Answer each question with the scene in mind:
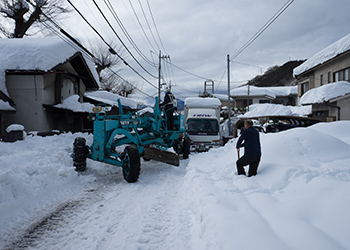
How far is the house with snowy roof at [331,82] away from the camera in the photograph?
18.2 metres

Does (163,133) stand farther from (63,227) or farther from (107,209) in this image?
(63,227)

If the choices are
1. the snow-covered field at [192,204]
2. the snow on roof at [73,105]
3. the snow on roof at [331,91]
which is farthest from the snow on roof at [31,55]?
the snow on roof at [331,91]

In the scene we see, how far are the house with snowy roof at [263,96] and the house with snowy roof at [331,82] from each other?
19.5 metres

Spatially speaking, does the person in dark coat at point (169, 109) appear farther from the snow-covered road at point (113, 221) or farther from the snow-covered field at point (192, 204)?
the snow-covered road at point (113, 221)

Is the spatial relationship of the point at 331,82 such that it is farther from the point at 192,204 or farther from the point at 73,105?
the point at 192,204

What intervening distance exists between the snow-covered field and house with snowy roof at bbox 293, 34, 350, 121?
42.8 ft

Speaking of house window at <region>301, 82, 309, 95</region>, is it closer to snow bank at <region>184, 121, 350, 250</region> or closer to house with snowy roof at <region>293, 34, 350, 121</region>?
house with snowy roof at <region>293, 34, 350, 121</region>

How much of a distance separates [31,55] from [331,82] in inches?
921

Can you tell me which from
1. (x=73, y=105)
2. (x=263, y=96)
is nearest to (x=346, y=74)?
(x=73, y=105)

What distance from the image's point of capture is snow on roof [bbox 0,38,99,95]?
48.5 ft

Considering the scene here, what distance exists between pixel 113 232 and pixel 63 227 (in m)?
0.94

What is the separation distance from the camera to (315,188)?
4289mm

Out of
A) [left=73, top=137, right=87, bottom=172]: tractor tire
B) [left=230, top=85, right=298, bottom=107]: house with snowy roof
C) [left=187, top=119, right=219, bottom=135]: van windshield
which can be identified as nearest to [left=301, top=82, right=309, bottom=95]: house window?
[left=230, top=85, right=298, bottom=107]: house with snowy roof

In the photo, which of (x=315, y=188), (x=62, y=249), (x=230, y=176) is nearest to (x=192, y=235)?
(x=62, y=249)
